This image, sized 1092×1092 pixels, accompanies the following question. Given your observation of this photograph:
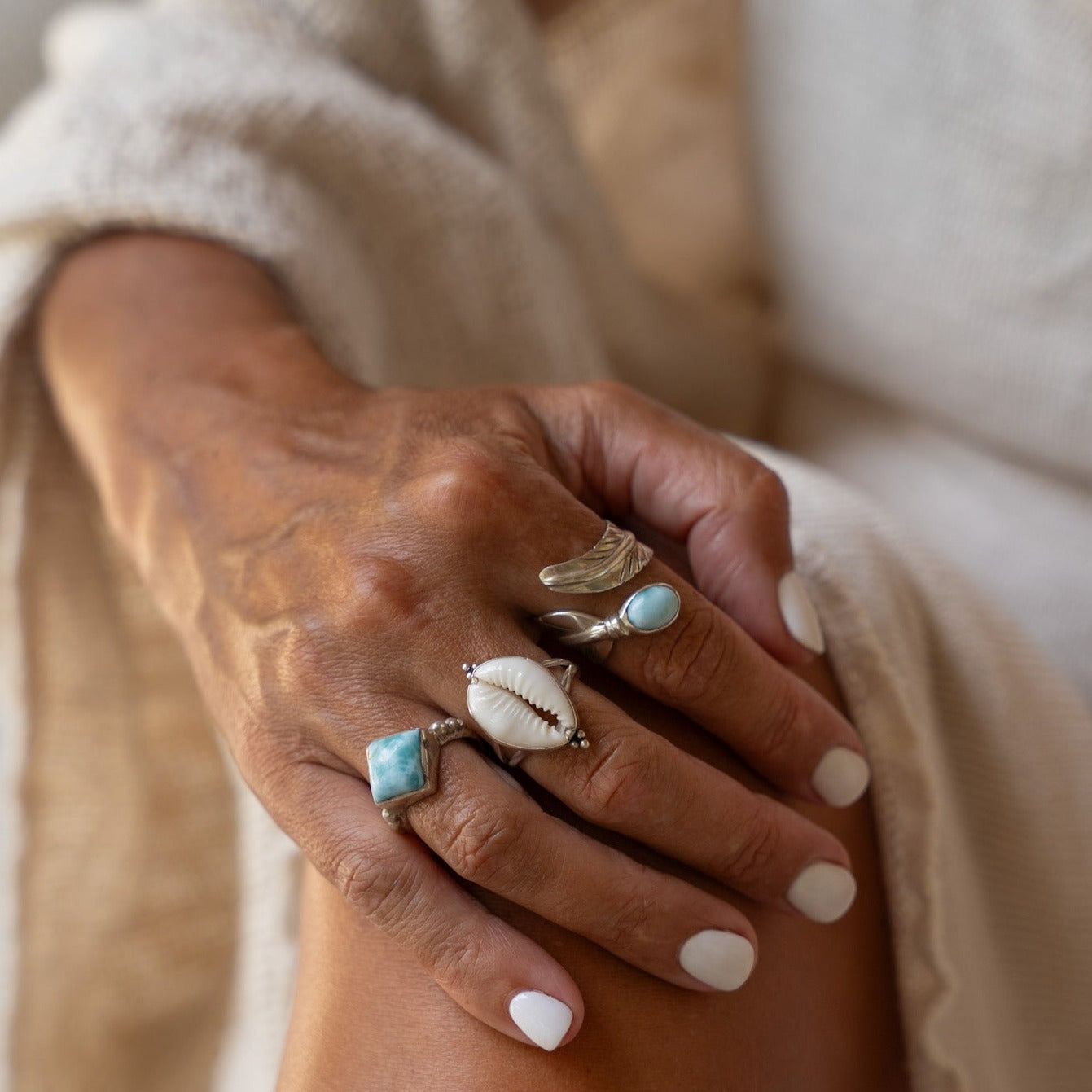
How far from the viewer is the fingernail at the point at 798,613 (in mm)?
488

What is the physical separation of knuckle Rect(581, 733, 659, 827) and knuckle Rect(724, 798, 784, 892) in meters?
0.05

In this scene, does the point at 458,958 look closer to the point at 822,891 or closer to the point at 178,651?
the point at 822,891

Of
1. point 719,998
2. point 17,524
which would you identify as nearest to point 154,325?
point 17,524

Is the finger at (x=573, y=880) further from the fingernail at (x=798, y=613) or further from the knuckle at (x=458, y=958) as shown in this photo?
the fingernail at (x=798, y=613)

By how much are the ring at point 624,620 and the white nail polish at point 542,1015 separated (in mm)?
139

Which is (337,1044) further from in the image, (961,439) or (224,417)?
(961,439)

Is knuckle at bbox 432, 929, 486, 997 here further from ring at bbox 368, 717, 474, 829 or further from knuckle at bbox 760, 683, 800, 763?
knuckle at bbox 760, 683, 800, 763

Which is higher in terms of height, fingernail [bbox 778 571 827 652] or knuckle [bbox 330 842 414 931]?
fingernail [bbox 778 571 827 652]

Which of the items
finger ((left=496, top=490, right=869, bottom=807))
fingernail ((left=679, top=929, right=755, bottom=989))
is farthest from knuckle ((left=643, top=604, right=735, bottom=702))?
fingernail ((left=679, top=929, right=755, bottom=989))

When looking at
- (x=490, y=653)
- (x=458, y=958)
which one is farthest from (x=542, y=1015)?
(x=490, y=653)

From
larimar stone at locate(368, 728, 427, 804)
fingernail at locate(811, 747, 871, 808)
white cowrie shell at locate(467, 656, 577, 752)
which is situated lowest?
larimar stone at locate(368, 728, 427, 804)

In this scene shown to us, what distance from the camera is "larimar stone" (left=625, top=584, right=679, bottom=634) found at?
433 millimetres

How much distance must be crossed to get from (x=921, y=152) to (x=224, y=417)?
51 centimetres

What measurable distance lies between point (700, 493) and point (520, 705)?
0.14 m
